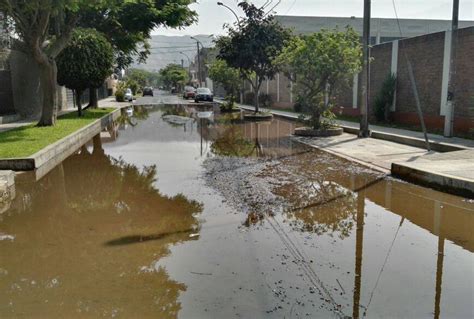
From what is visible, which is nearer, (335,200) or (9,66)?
(335,200)

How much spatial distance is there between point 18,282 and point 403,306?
Result: 12.1 feet

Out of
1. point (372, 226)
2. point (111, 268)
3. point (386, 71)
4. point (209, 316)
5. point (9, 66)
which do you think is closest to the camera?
point (209, 316)

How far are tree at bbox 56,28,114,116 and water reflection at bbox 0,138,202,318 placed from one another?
14.6 meters

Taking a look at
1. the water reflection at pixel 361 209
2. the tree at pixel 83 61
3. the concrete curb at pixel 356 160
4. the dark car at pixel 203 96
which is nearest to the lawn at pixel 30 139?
the tree at pixel 83 61

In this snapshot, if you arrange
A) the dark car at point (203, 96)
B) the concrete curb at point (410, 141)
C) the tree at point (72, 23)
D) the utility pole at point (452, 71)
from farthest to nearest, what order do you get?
the dark car at point (203, 96) < the tree at point (72, 23) < the utility pole at point (452, 71) < the concrete curb at point (410, 141)

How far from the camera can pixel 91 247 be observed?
A: 5477 millimetres

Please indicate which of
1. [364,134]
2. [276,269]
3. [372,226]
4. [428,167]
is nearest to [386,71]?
[364,134]

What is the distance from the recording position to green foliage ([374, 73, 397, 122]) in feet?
65.0

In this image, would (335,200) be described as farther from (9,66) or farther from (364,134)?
(9,66)

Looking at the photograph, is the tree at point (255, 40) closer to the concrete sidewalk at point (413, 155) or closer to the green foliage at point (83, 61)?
the green foliage at point (83, 61)

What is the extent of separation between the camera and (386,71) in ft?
68.4

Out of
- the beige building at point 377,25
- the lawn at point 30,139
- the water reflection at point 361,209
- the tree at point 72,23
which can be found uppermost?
the beige building at point 377,25

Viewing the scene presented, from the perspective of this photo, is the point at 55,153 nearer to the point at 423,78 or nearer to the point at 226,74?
the point at 423,78

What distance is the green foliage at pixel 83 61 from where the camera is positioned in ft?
74.0
